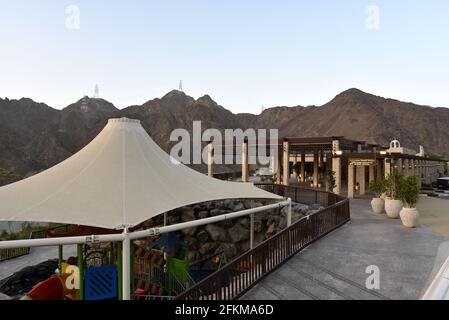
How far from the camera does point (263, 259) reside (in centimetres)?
708

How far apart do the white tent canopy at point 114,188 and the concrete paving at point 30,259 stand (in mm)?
7140

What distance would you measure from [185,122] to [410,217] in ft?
331

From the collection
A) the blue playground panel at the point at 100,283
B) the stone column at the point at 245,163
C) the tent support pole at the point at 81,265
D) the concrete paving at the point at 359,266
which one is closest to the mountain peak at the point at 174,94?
the stone column at the point at 245,163

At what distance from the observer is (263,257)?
7.09 meters

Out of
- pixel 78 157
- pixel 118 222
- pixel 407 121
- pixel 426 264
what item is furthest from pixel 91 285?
pixel 407 121

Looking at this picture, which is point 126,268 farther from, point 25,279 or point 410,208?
point 410,208

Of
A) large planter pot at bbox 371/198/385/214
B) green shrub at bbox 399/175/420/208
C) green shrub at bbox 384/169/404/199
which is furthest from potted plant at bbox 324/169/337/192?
green shrub at bbox 399/175/420/208

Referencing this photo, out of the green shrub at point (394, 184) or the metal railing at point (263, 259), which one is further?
the green shrub at point (394, 184)

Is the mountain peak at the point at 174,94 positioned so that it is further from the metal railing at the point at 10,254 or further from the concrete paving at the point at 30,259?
the metal railing at the point at 10,254

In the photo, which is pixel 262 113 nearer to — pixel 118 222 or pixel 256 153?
pixel 256 153

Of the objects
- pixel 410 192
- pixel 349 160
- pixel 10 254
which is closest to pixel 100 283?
pixel 10 254

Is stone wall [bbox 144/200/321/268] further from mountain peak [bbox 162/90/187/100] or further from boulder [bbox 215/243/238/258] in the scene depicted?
mountain peak [bbox 162/90/187/100]

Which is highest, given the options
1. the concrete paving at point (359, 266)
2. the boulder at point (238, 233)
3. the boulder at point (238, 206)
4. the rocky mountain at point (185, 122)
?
the rocky mountain at point (185, 122)

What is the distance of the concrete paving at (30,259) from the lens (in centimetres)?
1238
